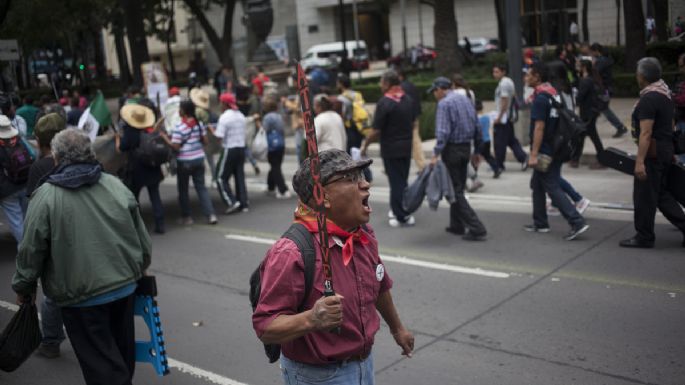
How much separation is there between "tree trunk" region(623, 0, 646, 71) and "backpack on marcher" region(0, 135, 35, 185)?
17686mm

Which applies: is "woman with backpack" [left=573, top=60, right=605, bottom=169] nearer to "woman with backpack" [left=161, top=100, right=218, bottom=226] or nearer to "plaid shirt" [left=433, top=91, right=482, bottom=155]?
"plaid shirt" [left=433, top=91, right=482, bottom=155]

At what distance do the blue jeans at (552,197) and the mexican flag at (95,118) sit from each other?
19.6ft

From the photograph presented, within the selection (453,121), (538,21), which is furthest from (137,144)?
(538,21)

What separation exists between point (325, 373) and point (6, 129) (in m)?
5.89

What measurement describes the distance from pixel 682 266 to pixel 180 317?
15.8 ft

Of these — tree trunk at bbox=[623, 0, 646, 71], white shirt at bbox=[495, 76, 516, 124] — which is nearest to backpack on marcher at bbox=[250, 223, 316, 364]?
white shirt at bbox=[495, 76, 516, 124]

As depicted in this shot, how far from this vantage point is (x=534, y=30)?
146 ft

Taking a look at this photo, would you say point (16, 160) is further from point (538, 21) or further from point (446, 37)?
point (538, 21)

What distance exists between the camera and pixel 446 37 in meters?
24.7

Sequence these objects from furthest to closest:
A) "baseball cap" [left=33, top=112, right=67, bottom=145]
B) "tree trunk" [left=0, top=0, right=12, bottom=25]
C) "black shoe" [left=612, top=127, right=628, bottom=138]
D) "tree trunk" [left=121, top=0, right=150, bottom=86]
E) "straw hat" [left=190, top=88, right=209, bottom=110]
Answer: "tree trunk" [left=121, top=0, right=150, bottom=86] → "tree trunk" [left=0, top=0, right=12, bottom=25] → "black shoe" [left=612, top=127, right=628, bottom=138] → "straw hat" [left=190, top=88, right=209, bottom=110] → "baseball cap" [left=33, top=112, right=67, bottom=145]

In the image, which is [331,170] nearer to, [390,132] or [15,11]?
[390,132]

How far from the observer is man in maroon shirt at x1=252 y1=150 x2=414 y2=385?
333 centimetres

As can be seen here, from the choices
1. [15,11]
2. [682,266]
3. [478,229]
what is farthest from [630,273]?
[15,11]

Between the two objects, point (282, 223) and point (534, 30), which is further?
point (534, 30)
